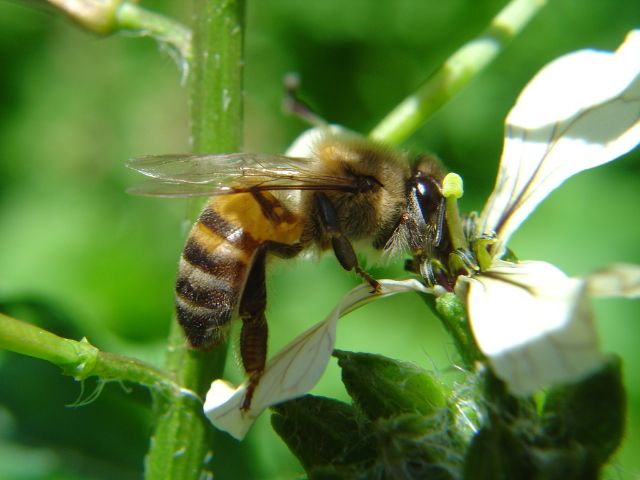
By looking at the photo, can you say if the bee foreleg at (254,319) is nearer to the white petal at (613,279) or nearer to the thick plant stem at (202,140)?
the thick plant stem at (202,140)

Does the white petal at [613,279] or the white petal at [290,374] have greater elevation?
the white petal at [613,279]

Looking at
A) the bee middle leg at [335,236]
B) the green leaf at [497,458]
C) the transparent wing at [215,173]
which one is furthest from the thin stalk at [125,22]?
the green leaf at [497,458]

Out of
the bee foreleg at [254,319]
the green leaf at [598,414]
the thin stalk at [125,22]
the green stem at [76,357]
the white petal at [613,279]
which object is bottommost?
the green stem at [76,357]

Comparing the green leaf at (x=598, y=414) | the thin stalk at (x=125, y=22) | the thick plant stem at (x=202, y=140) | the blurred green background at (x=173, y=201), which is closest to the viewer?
the green leaf at (x=598, y=414)

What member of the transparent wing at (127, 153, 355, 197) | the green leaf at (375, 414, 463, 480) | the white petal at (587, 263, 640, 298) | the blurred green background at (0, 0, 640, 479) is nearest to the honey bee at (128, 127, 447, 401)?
the transparent wing at (127, 153, 355, 197)

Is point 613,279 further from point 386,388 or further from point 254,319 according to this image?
point 254,319

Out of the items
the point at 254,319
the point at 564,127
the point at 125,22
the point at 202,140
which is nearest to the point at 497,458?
the point at 254,319

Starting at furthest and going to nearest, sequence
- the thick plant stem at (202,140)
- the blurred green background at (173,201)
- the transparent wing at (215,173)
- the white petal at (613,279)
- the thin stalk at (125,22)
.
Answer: the blurred green background at (173,201) → the thin stalk at (125,22) → the thick plant stem at (202,140) → the transparent wing at (215,173) → the white petal at (613,279)

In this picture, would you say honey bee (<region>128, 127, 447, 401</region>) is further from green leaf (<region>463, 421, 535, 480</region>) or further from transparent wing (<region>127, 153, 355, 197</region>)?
green leaf (<region>463, 421, 535, 480</region>)

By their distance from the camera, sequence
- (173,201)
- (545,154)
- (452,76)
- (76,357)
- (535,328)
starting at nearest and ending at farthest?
(535,328) → (76,357) → (545,154) → (452,76) → (173,201)
